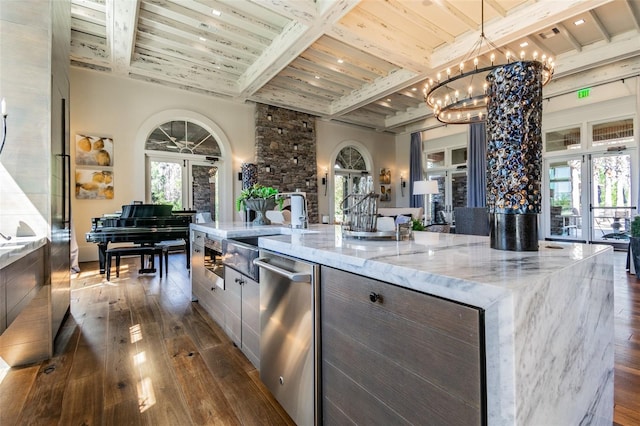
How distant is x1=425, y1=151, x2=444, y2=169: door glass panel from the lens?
30.1 ft

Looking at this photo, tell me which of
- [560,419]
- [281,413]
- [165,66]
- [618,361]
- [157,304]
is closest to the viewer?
[560,419]

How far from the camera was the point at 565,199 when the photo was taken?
22.4 feet

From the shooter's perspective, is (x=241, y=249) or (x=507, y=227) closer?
(x=507, y=227)

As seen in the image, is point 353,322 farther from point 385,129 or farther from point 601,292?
point 385,129

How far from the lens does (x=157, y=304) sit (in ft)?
10.2

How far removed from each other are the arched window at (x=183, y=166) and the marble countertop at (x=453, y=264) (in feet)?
18.9

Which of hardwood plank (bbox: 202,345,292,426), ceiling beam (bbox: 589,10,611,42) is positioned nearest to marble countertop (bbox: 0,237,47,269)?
hardwood plank (bbox: 202,345,292,426)

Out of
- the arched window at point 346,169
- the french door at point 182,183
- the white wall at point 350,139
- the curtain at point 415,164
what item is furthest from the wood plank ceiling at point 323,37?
the curtain at point 415,164

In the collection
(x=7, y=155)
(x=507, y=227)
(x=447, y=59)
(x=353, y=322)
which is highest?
(x=447, y=59)

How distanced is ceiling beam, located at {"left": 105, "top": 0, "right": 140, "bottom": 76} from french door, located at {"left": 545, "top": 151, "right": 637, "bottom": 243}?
8.49 meters

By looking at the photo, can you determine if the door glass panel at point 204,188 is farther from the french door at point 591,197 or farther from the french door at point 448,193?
the french door at point 591,197

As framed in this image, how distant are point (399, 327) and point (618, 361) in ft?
6.73

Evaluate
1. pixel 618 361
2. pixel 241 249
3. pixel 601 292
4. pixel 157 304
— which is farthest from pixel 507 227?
pixel 157 304

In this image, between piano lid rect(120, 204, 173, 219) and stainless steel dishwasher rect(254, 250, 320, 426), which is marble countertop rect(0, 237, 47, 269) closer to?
stainless steel dishwasher rect(254, 250, 320, 426)
